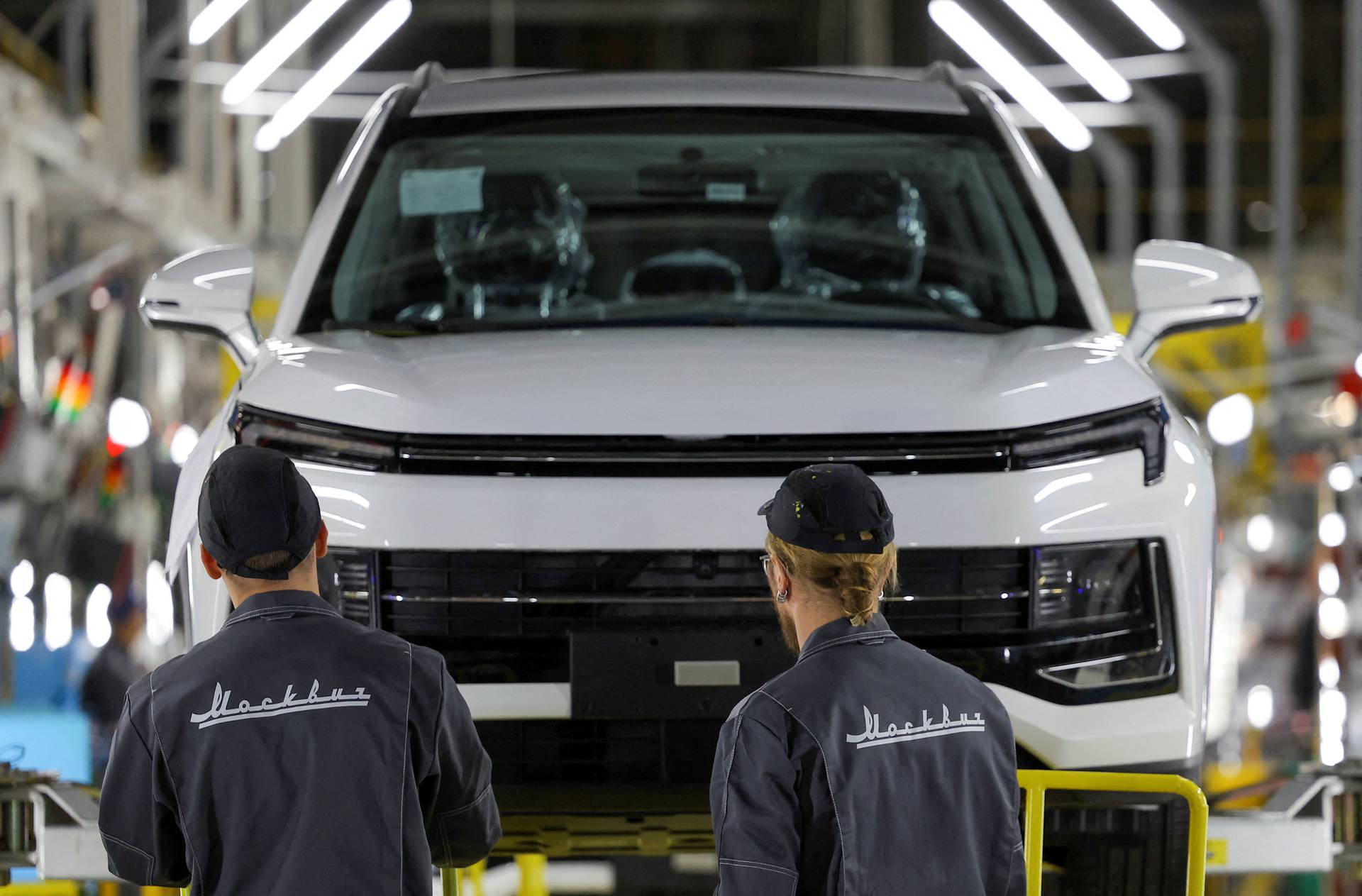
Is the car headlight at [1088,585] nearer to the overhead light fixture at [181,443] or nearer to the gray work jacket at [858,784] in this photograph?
the gray work jacket at [858,784]

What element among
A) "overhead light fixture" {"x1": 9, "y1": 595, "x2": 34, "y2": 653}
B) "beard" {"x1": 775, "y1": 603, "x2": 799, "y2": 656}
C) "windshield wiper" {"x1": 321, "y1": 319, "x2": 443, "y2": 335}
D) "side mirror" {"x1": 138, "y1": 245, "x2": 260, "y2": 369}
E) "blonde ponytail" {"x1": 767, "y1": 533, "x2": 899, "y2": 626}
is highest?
"side mirror" {"x1": 138, "y1": 245, "x2": 260, "y2": 369}

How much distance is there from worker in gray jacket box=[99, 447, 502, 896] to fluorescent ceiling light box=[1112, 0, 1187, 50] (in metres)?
5.02

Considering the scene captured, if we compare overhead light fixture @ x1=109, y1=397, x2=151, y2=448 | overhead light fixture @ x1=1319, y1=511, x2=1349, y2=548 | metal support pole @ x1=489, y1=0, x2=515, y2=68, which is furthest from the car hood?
metal support pole @ x1=489, y1=0, x2=515, y2=68

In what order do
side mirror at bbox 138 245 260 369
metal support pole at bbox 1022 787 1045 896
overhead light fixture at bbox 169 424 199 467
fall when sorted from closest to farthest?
metal support pole at bbox 1022 787 1045 896
side mirror at bbox 138 245 260 369
overhead light fixture at bbox 169 424 199 467

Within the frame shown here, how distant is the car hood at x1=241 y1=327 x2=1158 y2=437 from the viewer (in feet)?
10.2

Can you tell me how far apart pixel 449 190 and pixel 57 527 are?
5.83m

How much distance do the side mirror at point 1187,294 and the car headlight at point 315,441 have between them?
156 centimetres

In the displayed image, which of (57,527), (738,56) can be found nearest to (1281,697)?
(57,527)

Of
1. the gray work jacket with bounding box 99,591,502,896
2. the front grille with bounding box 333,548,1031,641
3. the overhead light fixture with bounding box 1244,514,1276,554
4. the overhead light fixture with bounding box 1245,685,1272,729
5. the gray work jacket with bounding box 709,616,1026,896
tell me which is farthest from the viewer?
the overhead light fixture with bounding box 1244,514,1276,554

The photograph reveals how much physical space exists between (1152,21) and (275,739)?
17.5 feet

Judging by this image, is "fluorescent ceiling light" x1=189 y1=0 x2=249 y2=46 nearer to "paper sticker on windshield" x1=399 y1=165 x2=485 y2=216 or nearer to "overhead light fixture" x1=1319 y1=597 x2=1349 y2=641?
"paper sticker on windshield" x1=399 y1=165 x2=485 y2=216

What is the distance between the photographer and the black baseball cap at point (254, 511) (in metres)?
2.33

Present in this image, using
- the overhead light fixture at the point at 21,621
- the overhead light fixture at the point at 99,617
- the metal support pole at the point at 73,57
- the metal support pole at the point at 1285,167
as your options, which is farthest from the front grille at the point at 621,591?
the metal support pole at the point at 1285,167

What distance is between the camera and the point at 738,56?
1117 inches
